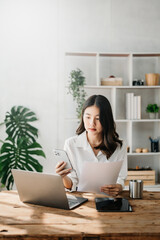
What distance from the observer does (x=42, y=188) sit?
1591 millimetres

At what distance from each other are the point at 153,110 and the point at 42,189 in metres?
2.60

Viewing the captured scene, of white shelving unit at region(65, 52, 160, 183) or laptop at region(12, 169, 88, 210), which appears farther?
white shelving unit at region(65, 52, 160, 183)

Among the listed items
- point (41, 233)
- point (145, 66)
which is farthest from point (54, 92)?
point (41, 233)

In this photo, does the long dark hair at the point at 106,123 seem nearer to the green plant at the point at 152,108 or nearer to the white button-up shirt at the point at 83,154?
the white button-up shirt at the point at 83,154

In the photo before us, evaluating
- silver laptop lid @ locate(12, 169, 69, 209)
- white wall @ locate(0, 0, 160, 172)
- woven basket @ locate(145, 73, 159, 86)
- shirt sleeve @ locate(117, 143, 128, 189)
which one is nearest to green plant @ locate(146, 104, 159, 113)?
woven basket @ locate(145, 73, 159, 86)

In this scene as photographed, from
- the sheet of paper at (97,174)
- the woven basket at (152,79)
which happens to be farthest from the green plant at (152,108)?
the sheet of paper at (97,174)

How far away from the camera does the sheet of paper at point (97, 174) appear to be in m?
1.88

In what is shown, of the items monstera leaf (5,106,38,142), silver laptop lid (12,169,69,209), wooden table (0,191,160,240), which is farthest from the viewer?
monstera leaf (5,106,38,142)

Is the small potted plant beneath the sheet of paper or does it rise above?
above

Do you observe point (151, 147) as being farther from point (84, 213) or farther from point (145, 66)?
point (84, 213)

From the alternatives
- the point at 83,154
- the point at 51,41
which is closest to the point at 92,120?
the point at 83,154

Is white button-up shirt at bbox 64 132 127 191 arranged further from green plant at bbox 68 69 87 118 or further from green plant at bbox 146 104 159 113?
green plant at bbox 146 104 159 113

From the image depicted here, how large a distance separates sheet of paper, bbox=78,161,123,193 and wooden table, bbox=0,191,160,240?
25 cm

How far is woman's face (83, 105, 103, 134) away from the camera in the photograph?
219 cm
